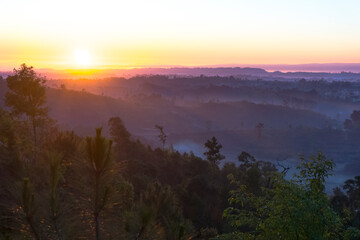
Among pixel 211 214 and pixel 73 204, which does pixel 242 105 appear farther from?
pixel 73 204

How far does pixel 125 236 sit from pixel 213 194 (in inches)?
952

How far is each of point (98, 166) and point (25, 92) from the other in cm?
2570

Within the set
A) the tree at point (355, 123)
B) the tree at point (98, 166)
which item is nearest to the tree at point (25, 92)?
the tree at point (98, 166)

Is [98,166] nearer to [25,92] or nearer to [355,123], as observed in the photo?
[25,92]

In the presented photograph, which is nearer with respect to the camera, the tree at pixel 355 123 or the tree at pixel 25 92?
the tree at pixel 25 92

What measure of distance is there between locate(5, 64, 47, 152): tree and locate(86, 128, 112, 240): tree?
23.4 metres

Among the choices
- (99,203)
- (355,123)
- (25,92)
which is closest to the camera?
Answer: (99,203)

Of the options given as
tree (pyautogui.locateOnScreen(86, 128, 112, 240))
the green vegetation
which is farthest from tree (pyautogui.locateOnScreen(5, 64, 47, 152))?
tree (pyautogui.locateOnScreen(86, 128, 112, 240))

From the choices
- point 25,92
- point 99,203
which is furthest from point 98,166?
point 25,92

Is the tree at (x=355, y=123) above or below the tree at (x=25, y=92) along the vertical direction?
below

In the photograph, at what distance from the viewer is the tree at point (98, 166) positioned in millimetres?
4145

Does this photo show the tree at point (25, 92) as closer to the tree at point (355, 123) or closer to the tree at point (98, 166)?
the tree at point (98, 166)

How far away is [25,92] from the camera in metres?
26.5

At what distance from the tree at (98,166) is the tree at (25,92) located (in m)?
23.4
